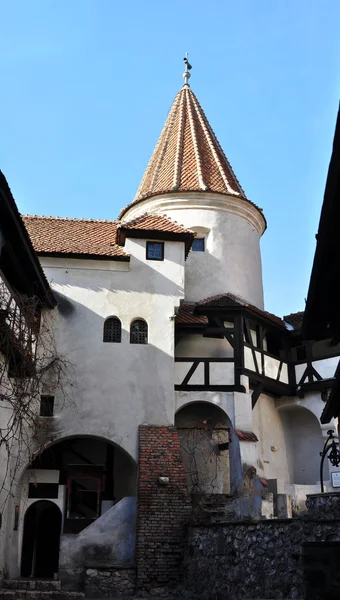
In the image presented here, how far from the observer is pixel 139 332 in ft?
61.1

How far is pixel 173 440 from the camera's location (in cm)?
1712

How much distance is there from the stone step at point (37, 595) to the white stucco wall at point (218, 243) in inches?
432

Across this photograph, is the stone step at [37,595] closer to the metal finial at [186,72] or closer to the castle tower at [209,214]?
the castle tower at [209,214]

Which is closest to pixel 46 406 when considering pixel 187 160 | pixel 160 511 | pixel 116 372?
pixel 116 372

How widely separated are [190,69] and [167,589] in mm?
22722

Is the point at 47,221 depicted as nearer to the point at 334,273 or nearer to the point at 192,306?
the point at 192,306

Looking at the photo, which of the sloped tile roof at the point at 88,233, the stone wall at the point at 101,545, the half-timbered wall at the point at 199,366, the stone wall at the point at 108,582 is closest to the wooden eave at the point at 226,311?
the half-timbered wall at the point at 199,366

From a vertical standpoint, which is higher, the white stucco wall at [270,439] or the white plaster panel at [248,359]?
the white plaster panel at [248,359]

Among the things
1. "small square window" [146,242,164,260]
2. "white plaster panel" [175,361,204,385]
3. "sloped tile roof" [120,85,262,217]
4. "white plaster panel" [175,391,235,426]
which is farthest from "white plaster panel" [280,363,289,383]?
"sloped tile roof" [120,85,262,217]

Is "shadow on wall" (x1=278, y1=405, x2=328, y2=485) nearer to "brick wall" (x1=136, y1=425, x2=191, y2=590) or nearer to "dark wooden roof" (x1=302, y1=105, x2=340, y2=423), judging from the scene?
"brick wall" (x1=136, y1=425, x2=191, y2=590)

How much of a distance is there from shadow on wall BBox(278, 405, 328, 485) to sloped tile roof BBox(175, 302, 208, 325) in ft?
16.0

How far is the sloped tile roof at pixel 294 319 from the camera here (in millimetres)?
23272

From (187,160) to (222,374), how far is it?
9.38m

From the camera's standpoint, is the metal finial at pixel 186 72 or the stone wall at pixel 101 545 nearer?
the stone wall at pixel 101 545
